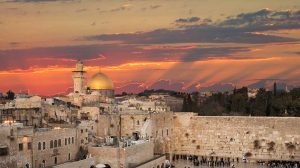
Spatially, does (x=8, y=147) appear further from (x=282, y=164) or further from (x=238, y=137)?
(x=282, y=164)

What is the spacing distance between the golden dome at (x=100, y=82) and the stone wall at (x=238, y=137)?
12.1 meters

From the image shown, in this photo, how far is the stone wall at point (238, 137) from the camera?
3378 cm

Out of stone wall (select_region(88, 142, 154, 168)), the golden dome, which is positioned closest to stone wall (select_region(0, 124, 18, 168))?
stone wall (select_region(88, 142, 154, 168))

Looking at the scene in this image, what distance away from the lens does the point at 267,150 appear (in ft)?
112

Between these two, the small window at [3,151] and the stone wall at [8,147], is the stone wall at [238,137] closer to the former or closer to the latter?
the stone wall at [8,147]

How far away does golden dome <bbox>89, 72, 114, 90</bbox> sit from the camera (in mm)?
46994

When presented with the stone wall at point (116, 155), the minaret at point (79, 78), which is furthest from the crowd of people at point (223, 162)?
the minaret at point (79, 78)

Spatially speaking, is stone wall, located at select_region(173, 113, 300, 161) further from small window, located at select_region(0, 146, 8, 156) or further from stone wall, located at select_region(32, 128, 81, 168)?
small window, located at select_region(0, 146, 8, 156)

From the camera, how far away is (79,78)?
4194cm

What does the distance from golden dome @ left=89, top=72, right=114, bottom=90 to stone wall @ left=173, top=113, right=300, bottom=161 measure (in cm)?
1212

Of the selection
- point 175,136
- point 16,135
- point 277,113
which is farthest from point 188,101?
point 16,135

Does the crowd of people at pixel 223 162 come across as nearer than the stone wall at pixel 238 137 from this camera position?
Yes

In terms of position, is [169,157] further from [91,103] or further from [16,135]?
[16,135]

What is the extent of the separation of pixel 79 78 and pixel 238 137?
46.7 feet
